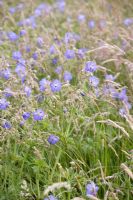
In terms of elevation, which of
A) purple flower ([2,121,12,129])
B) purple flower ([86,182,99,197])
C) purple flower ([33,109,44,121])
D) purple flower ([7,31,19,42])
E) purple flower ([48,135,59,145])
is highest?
purple flower ([7,31,19,42])

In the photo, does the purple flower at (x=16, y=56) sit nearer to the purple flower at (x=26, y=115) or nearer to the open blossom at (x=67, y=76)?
the open blossom at (x=67, y=76)

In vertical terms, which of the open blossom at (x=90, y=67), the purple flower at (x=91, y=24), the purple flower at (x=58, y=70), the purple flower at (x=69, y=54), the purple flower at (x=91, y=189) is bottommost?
the purple flower at (x=91, y=189)

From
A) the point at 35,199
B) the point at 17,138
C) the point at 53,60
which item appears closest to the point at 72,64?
the point at 53,60

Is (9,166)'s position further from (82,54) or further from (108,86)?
(82,54)

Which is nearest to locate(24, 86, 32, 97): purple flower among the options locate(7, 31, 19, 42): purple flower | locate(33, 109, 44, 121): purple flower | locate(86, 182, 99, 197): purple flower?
locate(33, 109, 44, 121): purple flower

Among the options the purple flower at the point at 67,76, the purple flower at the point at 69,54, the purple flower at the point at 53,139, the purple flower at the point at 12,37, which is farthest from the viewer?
the purple flower at the point at 12,37

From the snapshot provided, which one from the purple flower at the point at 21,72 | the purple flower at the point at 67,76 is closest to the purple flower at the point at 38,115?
the purple flower at the point at 21,72

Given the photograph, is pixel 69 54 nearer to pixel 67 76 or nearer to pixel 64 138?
pixel 67 76

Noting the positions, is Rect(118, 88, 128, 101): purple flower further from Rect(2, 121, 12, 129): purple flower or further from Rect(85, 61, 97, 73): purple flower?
Rect(2, 121, 12, 129): purple flower

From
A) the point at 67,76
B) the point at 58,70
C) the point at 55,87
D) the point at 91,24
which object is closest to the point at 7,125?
the point at 55,87

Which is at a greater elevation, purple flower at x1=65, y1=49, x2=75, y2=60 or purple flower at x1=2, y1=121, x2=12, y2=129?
purple flower at x1=65, y1=49, x2=75, y2=60

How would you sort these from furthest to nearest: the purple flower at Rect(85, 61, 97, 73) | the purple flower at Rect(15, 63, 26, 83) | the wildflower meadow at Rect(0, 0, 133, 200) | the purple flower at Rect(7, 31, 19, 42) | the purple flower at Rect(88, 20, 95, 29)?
the purple flower at Rect(88, 20, 95, 29), the purple flower at Rect(7, 31, 19, 42), the purple flower at Rect(15, 63, 26, 83), the purple flower at Rect(85, 61, 97, 73), the wildflower meadow at Rect(0, 0, 133, 200)
